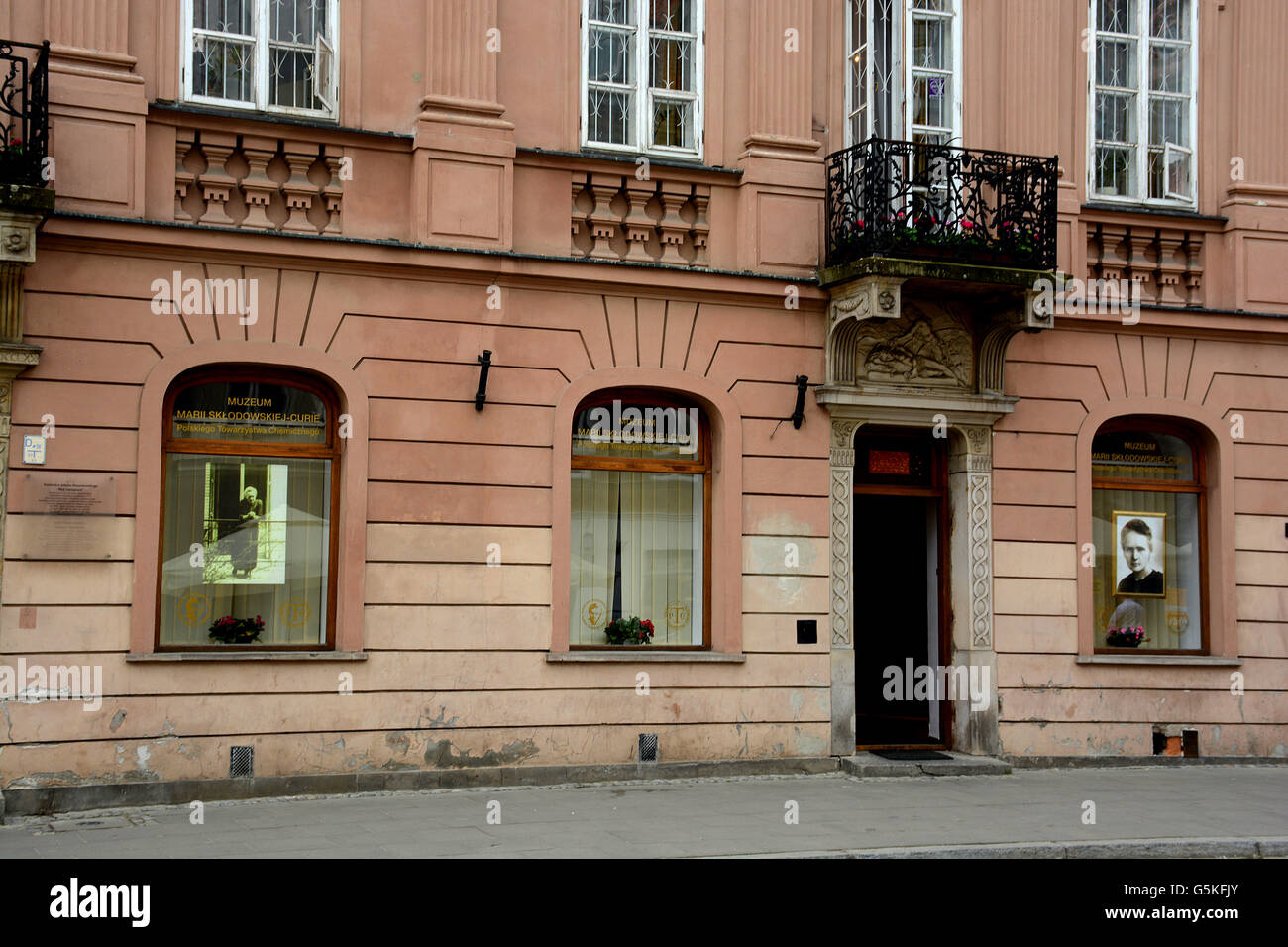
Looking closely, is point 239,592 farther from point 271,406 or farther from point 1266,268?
point 1266,268

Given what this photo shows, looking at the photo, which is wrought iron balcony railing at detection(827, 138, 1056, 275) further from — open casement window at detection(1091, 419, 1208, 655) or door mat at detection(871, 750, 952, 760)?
door mat at detection(871, 750, 952, 760)

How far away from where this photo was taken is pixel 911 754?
14.7 meters

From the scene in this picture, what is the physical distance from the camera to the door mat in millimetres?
14469

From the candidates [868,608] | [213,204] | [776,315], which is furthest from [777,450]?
[213,204]

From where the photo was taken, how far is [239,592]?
12656 millimetres

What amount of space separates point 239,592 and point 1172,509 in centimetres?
990

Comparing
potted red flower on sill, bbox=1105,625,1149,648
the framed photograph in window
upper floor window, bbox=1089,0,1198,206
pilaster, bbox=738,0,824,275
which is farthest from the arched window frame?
upper floor window, bbox=1089,0,1198,206

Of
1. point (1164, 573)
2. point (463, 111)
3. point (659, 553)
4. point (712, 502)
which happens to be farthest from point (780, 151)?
point (1164, 573)

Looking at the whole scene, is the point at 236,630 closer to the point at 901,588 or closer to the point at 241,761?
the point at 241,761

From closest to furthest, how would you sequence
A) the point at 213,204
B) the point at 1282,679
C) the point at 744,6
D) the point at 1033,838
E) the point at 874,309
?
the point at 1033,838
the point at 213,204
the point at 874,309
the point at 744,6
the point at 1282,679

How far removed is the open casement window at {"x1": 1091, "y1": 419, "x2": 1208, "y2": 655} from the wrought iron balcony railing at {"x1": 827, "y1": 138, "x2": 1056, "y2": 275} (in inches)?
104

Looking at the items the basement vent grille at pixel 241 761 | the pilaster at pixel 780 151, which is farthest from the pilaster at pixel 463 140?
the basement vent grille at pixel 241 761

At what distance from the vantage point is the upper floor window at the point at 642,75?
14148 mm

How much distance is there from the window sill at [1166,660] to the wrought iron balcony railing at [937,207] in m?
4.07
